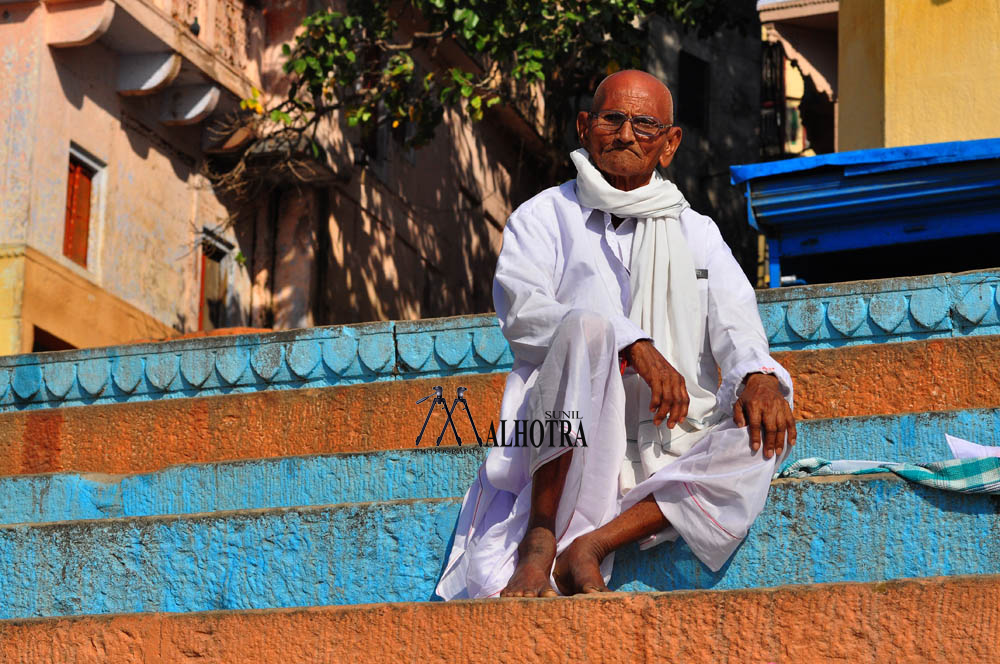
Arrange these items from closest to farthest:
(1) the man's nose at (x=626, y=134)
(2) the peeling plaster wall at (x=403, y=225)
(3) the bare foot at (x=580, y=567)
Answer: (3) the bare foot at (x=580, y=567), (1) the man's nose at (x=626, y=134), (2) the peeling plaster wall at (x=403, y=225)

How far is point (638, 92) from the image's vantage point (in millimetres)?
5949

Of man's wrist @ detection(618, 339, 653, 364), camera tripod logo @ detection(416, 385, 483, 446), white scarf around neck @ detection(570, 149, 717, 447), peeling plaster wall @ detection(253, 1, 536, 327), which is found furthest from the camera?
peeling plaster wall @ detection(253, 1, 536, 327)

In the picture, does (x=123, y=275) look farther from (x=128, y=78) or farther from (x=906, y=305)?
(x=906, y=305)

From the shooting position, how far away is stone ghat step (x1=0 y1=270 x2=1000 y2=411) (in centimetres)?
785

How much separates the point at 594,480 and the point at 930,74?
24.2 ft

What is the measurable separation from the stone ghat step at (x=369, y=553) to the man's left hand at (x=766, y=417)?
142mm

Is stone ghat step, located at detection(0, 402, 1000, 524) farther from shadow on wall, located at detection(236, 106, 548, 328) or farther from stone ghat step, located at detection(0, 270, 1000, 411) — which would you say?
shadow on wall, located at detection(236, 106, 548, 328)

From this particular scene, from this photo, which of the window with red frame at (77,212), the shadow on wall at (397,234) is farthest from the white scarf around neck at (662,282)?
the shadow on wall at (397,234)

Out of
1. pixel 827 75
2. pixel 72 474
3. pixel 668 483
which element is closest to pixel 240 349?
pixel 72 474

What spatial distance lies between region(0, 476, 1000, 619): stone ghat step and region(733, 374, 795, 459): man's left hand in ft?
0.47

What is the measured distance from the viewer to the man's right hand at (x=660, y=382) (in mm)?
5254

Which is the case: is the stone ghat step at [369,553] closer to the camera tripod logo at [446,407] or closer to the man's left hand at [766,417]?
the man's left hand at [766,417]

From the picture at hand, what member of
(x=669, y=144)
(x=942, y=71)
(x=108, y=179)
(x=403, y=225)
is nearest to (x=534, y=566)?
(x=669, y=144)

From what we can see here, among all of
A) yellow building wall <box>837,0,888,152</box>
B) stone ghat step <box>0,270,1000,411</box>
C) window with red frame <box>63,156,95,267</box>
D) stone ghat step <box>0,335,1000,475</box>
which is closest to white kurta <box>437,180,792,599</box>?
stone ghat step <box>0,335,1000,475</box>
